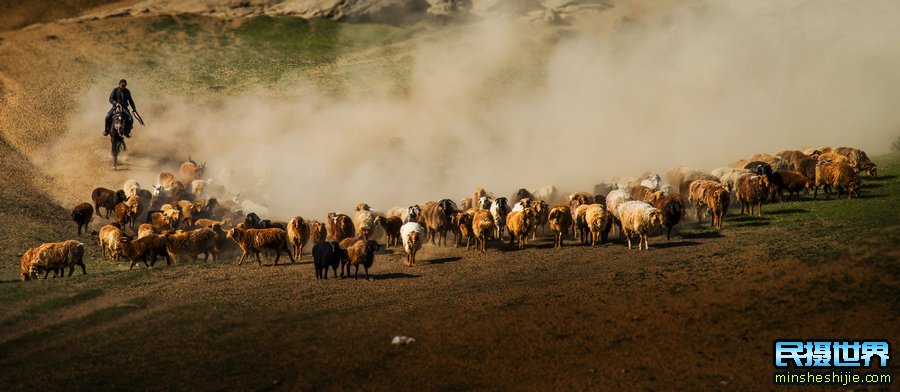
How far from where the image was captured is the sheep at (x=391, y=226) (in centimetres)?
2608

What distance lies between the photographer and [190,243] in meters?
24.0

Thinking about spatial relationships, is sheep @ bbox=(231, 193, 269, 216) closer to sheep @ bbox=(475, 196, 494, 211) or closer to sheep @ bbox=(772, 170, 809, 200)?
sheep @ bbox=(475, 196, 494, 211)

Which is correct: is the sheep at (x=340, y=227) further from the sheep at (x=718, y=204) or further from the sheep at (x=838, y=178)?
the sheep at (x=838, y=178)

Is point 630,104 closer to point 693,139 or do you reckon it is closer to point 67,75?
point 693,139

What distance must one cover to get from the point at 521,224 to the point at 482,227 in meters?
1.45

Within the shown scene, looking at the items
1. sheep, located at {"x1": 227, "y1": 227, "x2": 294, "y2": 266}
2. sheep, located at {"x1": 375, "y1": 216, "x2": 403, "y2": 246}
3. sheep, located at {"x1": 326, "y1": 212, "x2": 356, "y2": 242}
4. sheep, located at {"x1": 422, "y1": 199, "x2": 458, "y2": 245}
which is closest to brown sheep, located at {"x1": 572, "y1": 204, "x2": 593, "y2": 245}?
sheep, located at {"x1": 422, "y1": 199, "x2": 458, "y2": 245}

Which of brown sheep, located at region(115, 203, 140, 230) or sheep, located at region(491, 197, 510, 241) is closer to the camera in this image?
sheep, located at region(491, 197, 510, 241)

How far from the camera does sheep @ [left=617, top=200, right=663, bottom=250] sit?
22594 millimetres

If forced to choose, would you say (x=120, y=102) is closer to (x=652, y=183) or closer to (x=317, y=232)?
(x=317, y=232)

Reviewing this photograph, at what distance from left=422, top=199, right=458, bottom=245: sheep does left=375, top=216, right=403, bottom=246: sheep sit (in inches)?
46.4

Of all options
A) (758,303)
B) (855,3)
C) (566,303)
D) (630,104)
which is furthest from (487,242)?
(855,3)

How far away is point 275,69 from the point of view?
5762 centimetres

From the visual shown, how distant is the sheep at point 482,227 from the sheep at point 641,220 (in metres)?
4.55

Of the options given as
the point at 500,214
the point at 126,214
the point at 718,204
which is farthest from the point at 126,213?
the point at 718,204
